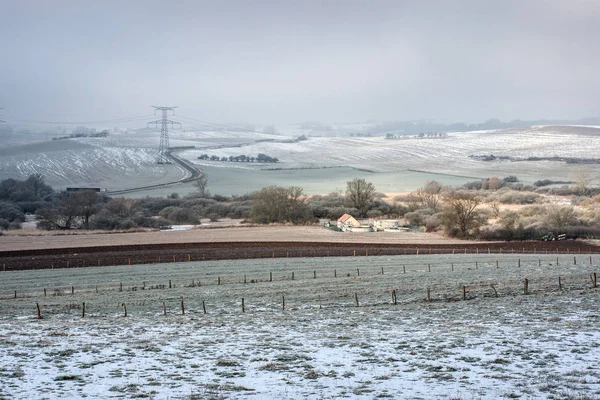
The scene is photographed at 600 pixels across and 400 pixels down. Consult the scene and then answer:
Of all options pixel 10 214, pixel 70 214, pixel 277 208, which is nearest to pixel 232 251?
pixel 277 208

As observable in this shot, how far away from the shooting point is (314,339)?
61.7ft

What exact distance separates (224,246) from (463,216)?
77.5 feet

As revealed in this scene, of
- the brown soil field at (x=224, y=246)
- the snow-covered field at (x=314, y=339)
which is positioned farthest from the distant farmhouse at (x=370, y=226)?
the snow-covered field at (x=314, y=339)

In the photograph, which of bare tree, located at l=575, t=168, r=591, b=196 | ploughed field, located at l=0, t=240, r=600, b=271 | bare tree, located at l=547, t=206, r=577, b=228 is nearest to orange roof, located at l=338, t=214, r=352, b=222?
ploughed field, located at l=0, t=240, r=600, b=271

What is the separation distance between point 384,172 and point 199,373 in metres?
112

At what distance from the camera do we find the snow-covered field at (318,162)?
111 m

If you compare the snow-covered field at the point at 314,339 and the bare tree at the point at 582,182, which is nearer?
the snow-covered field at the point at 314,339

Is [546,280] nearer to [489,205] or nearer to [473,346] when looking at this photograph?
[473,346]

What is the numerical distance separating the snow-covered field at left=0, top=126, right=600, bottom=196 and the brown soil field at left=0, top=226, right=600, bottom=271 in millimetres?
38480

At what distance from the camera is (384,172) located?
125188mm

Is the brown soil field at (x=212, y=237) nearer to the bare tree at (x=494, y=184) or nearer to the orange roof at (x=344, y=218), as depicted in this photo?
the orange roof at (x=344, y=218)

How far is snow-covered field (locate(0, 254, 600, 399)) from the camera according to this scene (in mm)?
13820

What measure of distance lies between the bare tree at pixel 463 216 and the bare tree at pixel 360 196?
22404mm

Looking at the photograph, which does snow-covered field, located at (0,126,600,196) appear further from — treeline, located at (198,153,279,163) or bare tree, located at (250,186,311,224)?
bare tree, located at (250,186,311,224)
